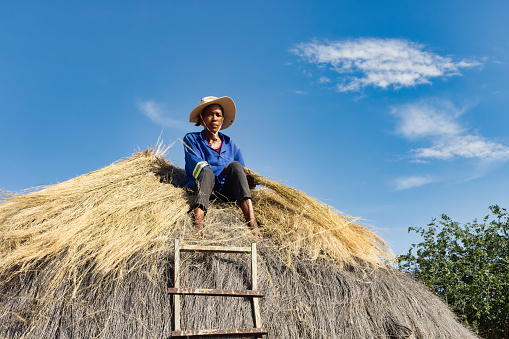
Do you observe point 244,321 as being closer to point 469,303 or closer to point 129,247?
point 129,247

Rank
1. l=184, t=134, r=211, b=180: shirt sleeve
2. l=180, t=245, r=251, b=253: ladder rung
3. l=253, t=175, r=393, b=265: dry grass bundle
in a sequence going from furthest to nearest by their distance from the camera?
l=184, t=134, r=211, b=180: shirt sleeve
l=253, t=175, r=393, b=265: dry grass bundle
l=180, t=245, r=251, b=253: ladder rung

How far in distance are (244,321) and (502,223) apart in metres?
4.85

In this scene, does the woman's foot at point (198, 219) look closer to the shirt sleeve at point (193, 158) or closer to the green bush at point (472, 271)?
the shirt sleeve at point (193, 158)

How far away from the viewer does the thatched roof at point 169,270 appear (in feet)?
11.4

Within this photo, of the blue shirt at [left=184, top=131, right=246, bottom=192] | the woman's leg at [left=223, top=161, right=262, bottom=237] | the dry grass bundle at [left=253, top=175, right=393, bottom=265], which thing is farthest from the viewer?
the blue shirt at [left=184, top=131, right=246, bottom=192]

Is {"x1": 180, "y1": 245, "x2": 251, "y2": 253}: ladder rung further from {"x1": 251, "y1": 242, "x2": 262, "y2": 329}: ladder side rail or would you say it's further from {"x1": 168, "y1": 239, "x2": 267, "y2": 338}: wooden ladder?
{"x1": 251, "y1": 242, "x2": 262, "y2": 329}: ladder side rail

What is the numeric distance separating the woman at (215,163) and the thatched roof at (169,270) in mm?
157

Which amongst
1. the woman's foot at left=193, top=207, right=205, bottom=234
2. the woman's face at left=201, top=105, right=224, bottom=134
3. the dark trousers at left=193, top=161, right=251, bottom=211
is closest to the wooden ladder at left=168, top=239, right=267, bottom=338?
the woman's foot at left=193, top=207, right=205, bottom=234

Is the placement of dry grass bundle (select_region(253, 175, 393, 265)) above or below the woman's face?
below

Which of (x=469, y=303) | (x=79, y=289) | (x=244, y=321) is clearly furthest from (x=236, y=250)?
(x=469, y=303)

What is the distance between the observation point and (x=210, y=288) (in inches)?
143

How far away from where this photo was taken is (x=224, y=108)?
5277 mm

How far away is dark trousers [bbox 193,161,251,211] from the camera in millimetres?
4293

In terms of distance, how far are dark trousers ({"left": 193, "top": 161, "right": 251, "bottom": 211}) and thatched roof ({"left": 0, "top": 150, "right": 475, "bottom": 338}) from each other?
20 centimetres
